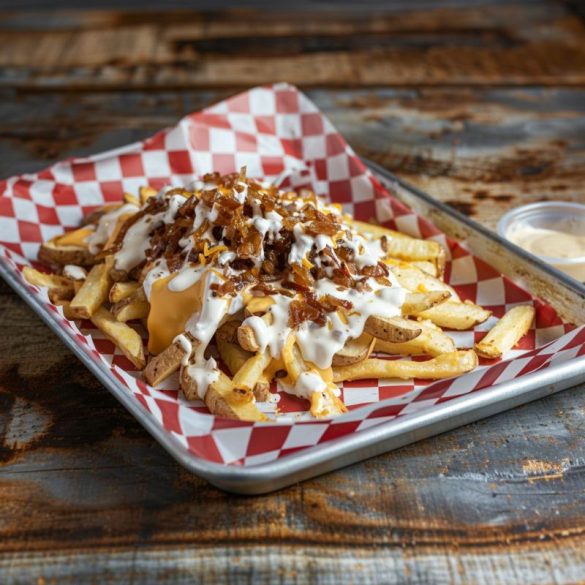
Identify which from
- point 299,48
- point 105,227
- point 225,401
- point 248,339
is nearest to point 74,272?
point 105,227

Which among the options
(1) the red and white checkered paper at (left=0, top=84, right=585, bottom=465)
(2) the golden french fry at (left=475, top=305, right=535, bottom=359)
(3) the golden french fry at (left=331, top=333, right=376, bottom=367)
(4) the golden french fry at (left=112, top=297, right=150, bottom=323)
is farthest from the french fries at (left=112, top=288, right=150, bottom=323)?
(2) the golden french fry at (left=475, top=305, right=535, bottom=359)

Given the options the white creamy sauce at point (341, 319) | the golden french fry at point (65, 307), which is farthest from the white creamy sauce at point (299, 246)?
the golden french fry at point (65, 307)

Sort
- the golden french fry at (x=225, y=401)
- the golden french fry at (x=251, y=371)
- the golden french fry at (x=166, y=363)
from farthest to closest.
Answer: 1. the golden french fry at (x=166, y=363)
2. the golden french fry at (x=251, y=371)
3. the golden french fry at (x=225, y=401)

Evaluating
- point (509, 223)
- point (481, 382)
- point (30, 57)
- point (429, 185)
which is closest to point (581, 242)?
point (509, 223)

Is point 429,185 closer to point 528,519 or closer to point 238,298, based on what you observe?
point 238,298

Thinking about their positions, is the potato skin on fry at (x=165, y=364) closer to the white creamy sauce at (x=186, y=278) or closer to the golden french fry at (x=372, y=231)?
the white creamy sauce at (x=186, y=278)

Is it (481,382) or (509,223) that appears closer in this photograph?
(481,382)

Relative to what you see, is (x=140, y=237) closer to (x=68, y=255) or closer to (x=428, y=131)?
(x=68, y=255)
